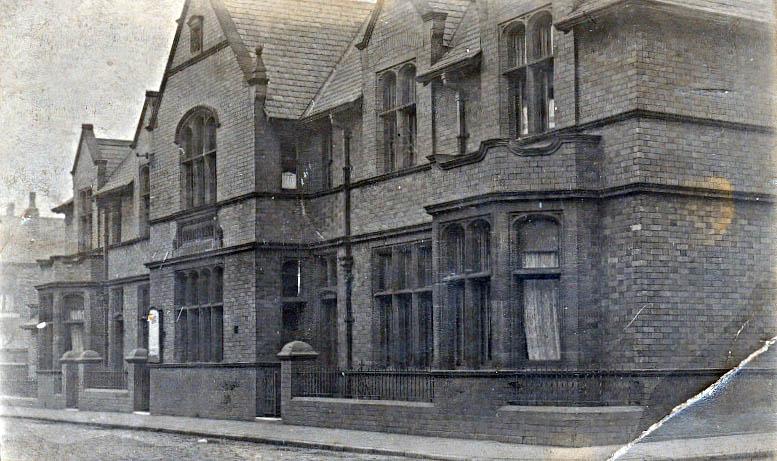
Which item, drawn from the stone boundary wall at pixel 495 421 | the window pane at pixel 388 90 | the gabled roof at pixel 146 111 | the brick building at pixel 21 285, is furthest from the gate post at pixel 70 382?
the window pane at pixel 388 90

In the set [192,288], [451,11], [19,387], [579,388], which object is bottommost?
[19,387]

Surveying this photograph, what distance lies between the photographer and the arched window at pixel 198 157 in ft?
107

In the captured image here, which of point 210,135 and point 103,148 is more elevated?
point 103,148

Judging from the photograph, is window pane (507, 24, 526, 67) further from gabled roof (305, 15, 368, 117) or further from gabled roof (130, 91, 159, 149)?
gabled roof (130, 91, 159, 149)

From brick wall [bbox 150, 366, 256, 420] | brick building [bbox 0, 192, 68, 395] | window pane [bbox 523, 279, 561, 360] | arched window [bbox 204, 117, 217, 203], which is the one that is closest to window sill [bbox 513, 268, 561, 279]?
window pane [bbox 523, 279, 561, 360]

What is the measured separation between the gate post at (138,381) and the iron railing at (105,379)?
1.71 meters

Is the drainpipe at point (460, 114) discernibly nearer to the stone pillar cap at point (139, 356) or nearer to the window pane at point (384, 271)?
the window pane at point (384, 271)

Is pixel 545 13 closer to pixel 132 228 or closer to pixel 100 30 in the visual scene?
pixel 100 30

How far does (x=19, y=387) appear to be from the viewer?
4631 cm

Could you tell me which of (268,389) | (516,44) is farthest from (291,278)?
(516,44)

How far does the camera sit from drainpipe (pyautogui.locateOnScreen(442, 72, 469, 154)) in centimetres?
2464

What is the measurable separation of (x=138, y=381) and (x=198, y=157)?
6846 millimetres

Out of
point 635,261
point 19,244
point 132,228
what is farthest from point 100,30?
point 19,244

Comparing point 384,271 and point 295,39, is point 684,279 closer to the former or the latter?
point 384,271
